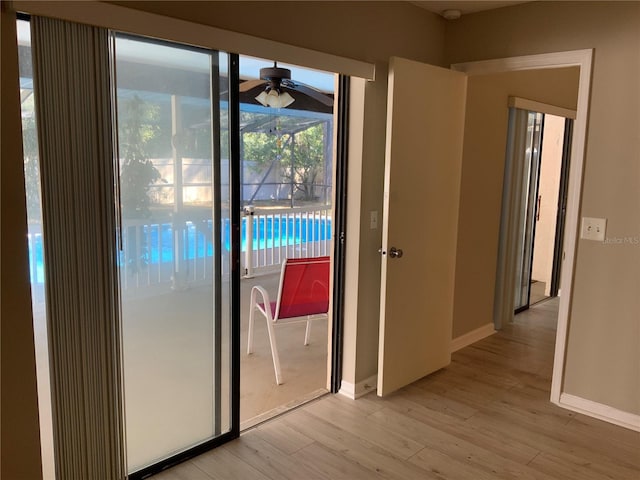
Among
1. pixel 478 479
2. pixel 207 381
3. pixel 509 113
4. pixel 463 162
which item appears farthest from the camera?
pixel 509 113

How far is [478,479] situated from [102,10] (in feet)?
7.93

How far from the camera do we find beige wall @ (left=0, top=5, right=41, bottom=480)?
1.64 meters

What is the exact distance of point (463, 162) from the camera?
3623 mm

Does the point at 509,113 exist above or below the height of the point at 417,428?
above

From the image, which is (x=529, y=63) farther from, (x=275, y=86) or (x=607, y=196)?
(x=275, y=86)

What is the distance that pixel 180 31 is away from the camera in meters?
1.97

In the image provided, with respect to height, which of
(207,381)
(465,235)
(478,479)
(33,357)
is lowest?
(478,479)

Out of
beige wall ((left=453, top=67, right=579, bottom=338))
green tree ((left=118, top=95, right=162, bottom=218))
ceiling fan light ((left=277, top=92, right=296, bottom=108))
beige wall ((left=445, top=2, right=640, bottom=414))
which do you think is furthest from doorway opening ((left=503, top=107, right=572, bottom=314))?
green tree ((left=118, top=95, right=162, bottom=218))

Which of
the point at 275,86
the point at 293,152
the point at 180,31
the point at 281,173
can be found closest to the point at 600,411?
the point at 180,31

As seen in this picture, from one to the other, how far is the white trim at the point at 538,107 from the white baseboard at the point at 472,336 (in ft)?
5.81

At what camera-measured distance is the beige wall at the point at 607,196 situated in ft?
8.65

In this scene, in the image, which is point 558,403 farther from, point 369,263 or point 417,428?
point 369,263

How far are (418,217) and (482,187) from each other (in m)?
1.07

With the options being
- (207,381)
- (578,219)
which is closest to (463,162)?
(578,219)
